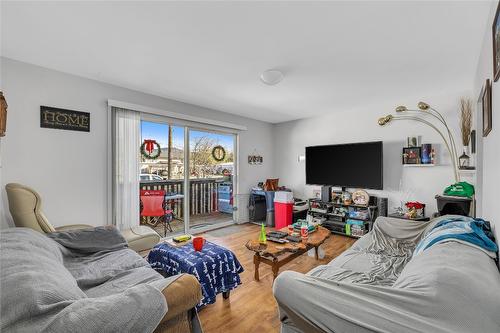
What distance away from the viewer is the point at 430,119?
367 centimetres

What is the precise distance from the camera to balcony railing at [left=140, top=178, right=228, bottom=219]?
4.55m

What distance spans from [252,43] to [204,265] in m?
2.00

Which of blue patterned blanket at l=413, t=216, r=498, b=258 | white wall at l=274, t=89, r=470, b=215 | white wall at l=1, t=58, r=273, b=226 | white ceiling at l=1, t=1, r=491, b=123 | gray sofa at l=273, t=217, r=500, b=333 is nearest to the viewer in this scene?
gray sofa at l=273, t=217, r=500, b=333

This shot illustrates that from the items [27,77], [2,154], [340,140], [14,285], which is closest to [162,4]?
[14,285]

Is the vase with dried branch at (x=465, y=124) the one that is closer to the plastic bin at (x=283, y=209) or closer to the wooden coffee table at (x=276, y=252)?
the wooden coffee table at (x=276, y=252)

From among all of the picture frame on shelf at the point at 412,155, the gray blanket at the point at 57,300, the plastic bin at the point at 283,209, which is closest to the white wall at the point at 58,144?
the gray blanket at the point at 57,300

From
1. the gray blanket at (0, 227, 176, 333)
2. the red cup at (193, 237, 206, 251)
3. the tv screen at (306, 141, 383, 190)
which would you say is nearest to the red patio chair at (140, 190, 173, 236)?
the red cup at (193, 237, 206, 251)

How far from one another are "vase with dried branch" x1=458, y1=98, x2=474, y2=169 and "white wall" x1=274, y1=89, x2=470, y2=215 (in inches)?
4.5

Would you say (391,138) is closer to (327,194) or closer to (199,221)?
(327,194)

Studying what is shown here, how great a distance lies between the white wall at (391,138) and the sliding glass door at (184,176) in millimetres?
1547

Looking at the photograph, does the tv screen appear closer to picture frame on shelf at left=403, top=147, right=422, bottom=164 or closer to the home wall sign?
picture frame on shelf at left=403, top=147, right=422, bottom=164

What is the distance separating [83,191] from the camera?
2.97 m

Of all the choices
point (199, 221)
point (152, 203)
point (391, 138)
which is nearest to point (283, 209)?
point (199, 221)

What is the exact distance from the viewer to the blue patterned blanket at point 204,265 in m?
Result: 1.97
